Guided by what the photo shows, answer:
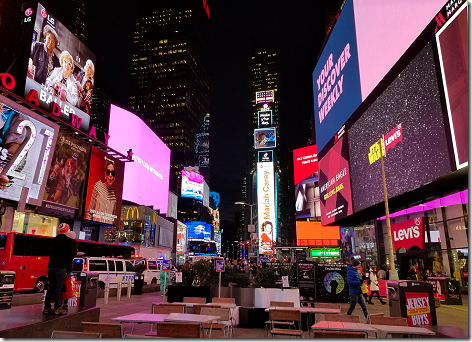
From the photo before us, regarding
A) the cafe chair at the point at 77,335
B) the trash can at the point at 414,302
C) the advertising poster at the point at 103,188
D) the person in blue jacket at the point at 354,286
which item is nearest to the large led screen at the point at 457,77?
the trash can at the point at 414,302

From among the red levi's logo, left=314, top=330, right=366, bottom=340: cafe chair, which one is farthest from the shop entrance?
left=314, top=330, right=366, bottom=340: cafe chair

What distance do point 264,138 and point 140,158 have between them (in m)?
59.6

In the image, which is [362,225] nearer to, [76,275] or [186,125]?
[76,275]

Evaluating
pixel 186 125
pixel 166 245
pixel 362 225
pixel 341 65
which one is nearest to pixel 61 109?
pixel 341 65

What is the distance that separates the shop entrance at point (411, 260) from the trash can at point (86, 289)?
16.3 meters

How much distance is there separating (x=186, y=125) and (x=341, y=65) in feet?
496

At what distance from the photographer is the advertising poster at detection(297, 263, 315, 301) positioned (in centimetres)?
1592

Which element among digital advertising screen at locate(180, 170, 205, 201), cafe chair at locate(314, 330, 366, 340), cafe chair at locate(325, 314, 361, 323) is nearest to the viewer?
cafe chair at locate(314, 330, 366, 340)

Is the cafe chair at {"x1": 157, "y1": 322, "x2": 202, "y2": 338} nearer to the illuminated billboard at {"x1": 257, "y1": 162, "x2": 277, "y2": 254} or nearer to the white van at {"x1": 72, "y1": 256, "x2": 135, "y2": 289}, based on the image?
the white van at {"x1": 72, "y1": 256, "x2": 135, "y2": 289}

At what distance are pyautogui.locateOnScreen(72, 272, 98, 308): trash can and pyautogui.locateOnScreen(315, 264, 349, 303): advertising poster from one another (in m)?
10.5

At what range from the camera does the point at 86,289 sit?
8.55m

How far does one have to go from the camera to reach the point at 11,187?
72.0 feet

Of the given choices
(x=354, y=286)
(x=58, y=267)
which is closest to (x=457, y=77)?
(x=354, y=286)

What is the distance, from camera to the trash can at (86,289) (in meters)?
8.34
